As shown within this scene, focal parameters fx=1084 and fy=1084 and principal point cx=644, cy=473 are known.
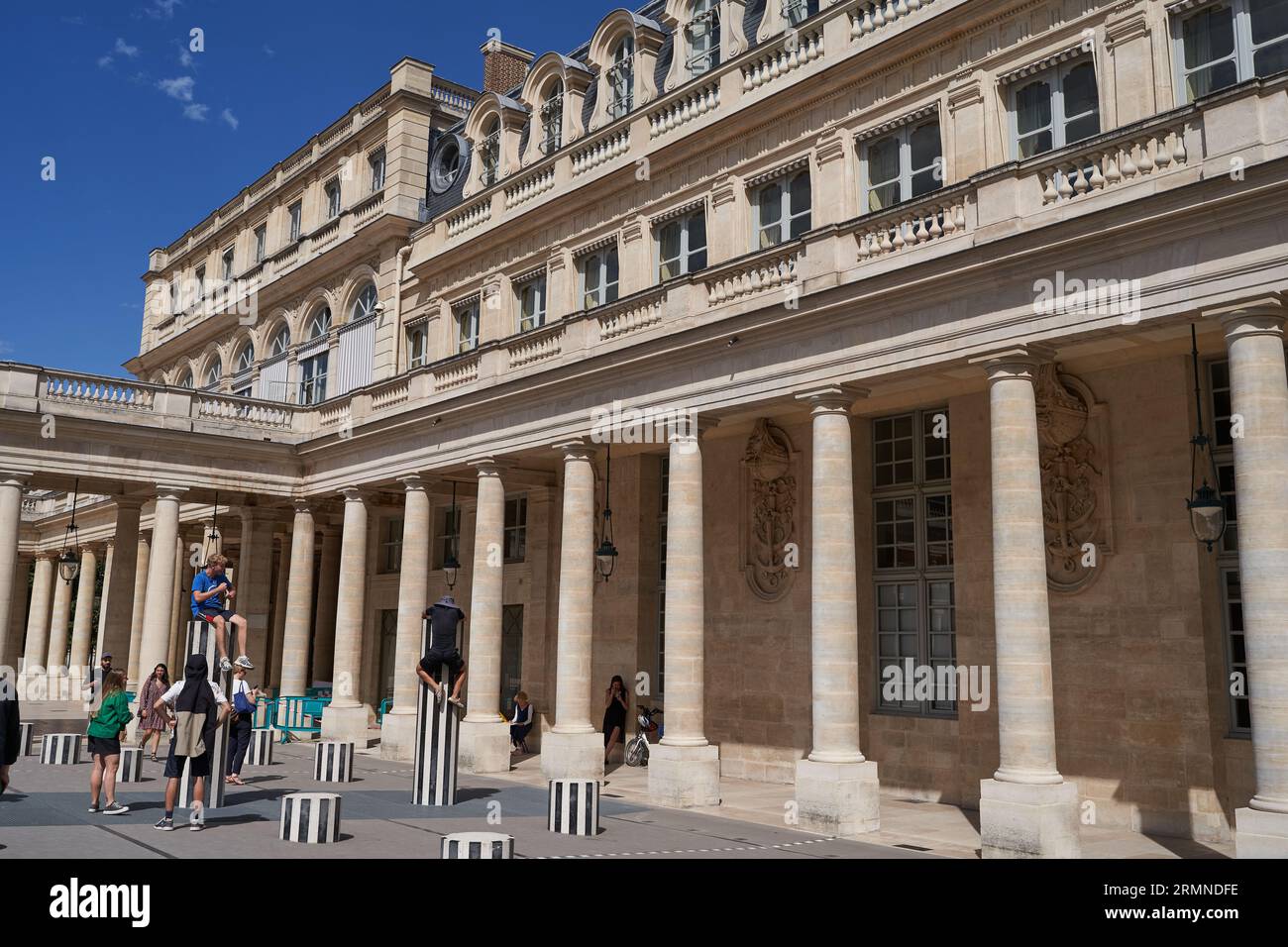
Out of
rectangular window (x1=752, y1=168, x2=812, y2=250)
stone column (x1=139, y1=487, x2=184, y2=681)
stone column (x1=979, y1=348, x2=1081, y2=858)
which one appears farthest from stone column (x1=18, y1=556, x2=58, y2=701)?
stone column (x1=979, y1=348, x2=1081, y2=858)

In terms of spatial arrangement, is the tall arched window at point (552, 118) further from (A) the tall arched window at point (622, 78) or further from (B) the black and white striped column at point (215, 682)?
(B) the black and white striped column at point (215, 682)

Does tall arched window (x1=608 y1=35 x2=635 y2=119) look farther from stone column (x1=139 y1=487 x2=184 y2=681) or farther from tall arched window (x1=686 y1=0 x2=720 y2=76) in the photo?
stone column (x1=139 y1=487 x2=184 y2=681)

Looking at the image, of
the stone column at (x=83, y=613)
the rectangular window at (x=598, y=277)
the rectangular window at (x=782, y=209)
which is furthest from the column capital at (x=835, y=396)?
the stone column at (x=83, y=613)

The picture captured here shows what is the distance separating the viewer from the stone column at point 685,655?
15523 mm

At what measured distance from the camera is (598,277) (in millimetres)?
21641

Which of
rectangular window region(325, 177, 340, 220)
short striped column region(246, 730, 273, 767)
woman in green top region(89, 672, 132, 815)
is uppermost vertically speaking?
rectangular window region(325, 177, 340, 220)

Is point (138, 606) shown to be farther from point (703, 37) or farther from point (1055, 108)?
point (1055, 108)

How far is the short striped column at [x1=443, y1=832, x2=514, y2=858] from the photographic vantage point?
8.73 meters

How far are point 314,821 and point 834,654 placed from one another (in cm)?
671

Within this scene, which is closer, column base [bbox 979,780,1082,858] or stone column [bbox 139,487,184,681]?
column base [bbox 979,780,1082,858]

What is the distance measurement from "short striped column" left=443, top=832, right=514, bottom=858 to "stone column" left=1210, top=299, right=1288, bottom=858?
6.63 metres

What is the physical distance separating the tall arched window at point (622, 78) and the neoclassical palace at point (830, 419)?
11 centimetres
